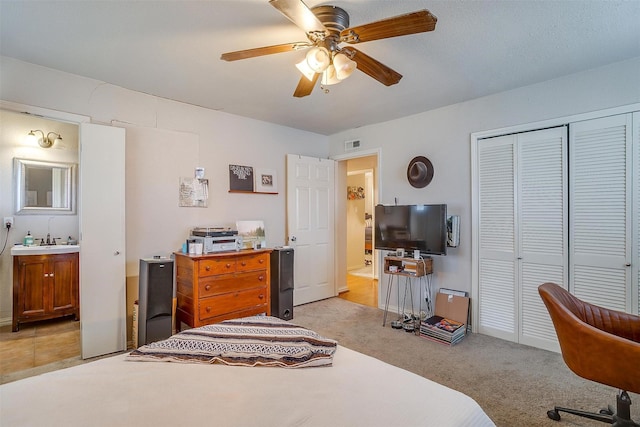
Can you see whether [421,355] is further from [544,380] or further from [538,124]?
[538,124]

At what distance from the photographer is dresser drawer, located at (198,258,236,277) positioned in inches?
122

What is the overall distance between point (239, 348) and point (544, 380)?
2.46 meters

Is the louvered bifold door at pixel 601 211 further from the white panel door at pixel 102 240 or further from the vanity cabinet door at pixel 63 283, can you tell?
the vanity cabinet door at pixel 63 283

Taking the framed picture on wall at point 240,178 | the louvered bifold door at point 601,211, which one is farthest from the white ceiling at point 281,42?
the framed picture on wall at point 240,178

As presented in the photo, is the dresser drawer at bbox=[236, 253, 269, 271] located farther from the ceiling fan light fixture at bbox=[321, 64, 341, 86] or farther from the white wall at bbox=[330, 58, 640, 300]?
the ceiling fan light fixture at bbox=[321, 64, 341, 86]

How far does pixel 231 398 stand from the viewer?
3.74 ft

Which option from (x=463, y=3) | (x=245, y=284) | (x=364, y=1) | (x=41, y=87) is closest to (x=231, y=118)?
(x=41, y=87)

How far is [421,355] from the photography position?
2.91 m

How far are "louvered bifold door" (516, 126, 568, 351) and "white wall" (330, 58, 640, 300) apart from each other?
29 cm

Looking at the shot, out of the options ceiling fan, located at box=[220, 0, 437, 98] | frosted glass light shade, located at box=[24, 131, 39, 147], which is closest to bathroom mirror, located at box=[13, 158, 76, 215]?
frosted glass light shade, located at box=[24, 131, 39, 147]

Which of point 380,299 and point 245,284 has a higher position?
point 245,284

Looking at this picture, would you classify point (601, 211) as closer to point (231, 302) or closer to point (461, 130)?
point (461, 130)

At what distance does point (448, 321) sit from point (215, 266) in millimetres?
2610

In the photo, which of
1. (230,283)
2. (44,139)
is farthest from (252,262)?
(44,139)
